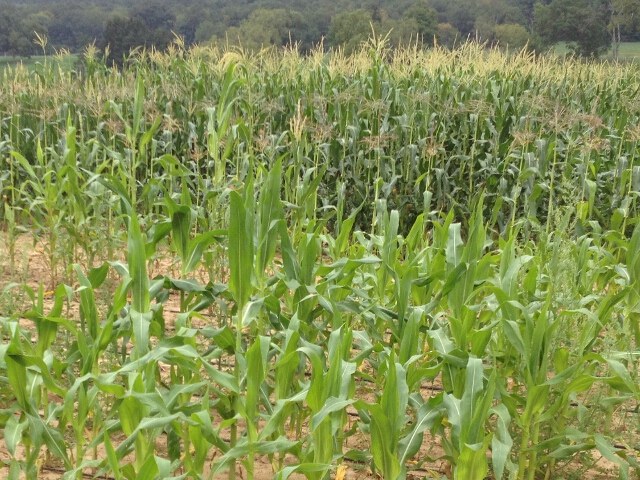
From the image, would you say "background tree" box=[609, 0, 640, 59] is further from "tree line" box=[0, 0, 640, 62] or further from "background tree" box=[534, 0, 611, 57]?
"background tree" box=[534, 0, 611, 57]

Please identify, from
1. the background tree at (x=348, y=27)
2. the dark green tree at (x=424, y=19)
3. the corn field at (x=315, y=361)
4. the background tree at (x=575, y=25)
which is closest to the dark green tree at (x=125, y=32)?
the background tree at (x=348, y=27)

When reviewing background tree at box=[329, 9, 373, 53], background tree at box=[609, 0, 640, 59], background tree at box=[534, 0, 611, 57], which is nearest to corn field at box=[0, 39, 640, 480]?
background tree at box=[329, 9, 373, 53]

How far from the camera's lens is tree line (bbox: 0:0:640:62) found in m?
47.2

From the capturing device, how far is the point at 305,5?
8462 cm

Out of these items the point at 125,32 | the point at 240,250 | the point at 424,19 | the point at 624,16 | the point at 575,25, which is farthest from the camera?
the point at 624,16

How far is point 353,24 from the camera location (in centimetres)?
5256

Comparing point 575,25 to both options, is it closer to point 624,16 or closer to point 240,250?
point 624,16

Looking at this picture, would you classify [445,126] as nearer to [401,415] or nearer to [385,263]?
[385,263]

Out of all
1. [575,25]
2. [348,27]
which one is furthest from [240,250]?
[575,25]

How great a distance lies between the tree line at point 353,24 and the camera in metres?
47.2

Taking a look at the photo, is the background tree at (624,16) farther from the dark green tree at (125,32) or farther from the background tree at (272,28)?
the dark green tree at (125,32)

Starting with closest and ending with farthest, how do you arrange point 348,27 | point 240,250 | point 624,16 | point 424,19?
1. point 240,250
2. point 348,27
3. point 424,19
4. point 624,16

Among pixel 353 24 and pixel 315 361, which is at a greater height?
pixel 353 24

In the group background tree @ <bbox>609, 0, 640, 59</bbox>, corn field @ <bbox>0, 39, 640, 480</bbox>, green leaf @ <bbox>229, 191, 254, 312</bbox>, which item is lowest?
corn field @ <bbox>0, 39, 640, 480</bbox>
